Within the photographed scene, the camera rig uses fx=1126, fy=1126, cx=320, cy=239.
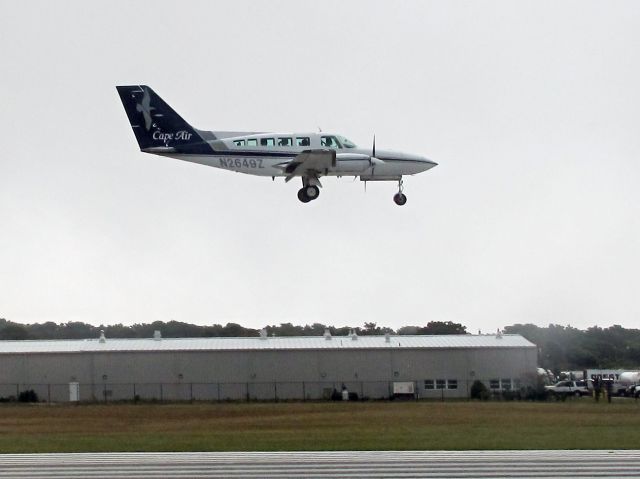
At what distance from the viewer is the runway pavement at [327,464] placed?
26391 mm

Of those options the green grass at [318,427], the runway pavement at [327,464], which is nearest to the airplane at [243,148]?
the green grass at [318,427]

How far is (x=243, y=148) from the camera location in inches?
1822

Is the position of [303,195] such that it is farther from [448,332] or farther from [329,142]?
[448,332]

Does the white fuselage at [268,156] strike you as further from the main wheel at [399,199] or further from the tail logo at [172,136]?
the main wheel at [399,199]

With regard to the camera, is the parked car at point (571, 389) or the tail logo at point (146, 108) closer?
the tail logo at point (146, 108)

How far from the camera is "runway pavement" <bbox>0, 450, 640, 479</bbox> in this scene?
2639cm

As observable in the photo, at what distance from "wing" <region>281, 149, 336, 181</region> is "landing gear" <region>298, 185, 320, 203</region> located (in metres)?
0.93

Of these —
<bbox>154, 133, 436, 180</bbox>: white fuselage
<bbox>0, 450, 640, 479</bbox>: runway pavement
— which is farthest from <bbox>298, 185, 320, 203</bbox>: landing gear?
<bbox>0, 450, 640, 479</bbox>: runway pavement

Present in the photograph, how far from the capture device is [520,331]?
127750 millimetres

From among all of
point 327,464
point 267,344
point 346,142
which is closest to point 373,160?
point 346,142

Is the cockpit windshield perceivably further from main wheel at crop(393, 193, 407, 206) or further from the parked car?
the parked car

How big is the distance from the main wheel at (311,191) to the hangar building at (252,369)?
36233mm

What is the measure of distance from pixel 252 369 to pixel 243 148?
3947 centimetres

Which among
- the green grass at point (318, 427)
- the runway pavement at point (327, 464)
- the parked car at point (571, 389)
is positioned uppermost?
the runway pavement at point (327, 464)
